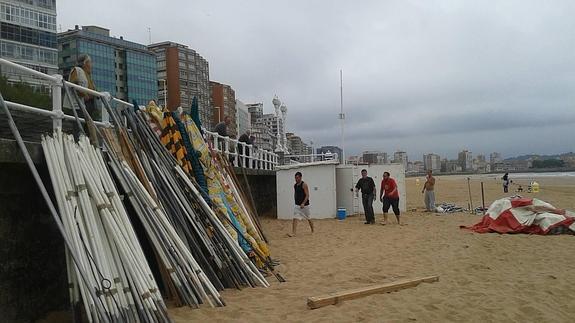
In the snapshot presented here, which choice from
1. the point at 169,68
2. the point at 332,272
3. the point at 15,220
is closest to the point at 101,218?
the point at 15,220

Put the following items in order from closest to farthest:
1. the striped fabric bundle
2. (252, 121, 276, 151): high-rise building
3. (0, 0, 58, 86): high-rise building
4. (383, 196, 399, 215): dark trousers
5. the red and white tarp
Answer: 1. the striped fabric bundle
2. the red and white tarp
3. (383, 196, 399, 215): dark trousers
4. (252, 121, 276, 151): high-rise building
5. (0, 0, 58, 86): high-rise building

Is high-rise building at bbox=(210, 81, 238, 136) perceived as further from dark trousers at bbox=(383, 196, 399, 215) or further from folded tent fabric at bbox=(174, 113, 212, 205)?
folded tent fabric at bbox=(174, 113, 212, 205)

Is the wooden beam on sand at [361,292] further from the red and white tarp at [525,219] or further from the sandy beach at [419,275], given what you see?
the red and white tarp at [525,219]

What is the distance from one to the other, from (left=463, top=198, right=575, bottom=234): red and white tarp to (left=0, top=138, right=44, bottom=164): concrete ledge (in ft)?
31.2

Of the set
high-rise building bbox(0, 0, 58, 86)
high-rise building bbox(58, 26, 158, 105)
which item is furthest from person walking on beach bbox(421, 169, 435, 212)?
high-rise building bbox(58, 26, 158, 105)

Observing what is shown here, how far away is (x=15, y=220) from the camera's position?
156 inches

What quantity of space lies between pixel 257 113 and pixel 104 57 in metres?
23.1

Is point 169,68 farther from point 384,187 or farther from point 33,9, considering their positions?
point 33,9

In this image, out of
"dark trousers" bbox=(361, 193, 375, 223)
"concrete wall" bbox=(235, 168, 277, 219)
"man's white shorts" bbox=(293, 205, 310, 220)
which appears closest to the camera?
"man's white shorts" bbox=(293, 205, 310, 220)

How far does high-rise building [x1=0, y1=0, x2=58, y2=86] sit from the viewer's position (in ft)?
177

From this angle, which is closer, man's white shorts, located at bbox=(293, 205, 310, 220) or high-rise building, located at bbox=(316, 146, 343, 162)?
man's white shorts, located at bbox=(293, 205, 310, 220)

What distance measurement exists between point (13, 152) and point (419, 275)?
5100 millimetres

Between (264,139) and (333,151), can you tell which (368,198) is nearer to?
(333,151)

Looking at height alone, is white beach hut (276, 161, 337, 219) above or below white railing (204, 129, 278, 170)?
below
